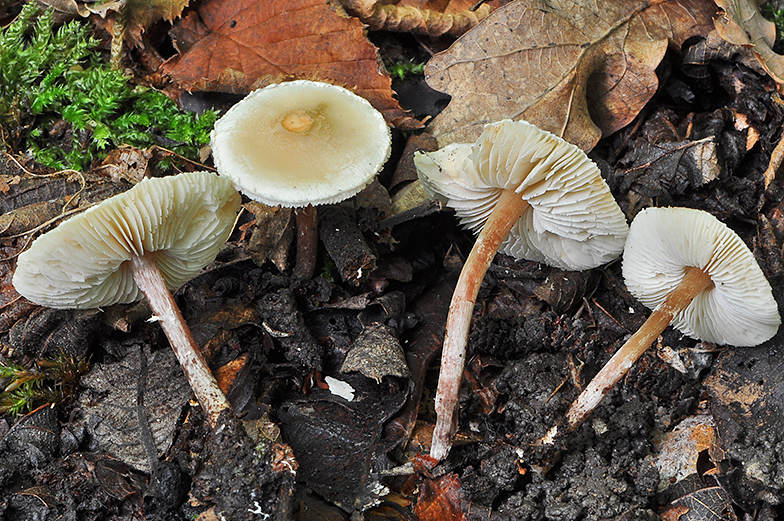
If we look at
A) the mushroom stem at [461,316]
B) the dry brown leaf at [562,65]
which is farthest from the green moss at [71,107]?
the mushroom stem at [461,316]

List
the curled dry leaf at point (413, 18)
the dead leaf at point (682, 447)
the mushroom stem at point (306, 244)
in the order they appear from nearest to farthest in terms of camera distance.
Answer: the dead leaf at point (682, 447) → the mushroom stem at point (306, 244) → the curled dry leaf at point (413, 18)

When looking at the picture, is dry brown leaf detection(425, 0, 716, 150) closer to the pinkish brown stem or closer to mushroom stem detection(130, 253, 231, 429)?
the pinkish brown stem

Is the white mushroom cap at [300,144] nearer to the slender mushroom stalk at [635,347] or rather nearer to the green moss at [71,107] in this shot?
the green moss at [71,107]

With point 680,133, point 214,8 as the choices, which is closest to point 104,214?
point 214,8

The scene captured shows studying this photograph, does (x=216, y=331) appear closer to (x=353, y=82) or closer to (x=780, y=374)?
(x=353, y=82)

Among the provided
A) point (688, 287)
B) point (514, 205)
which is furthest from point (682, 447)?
point (514, 205)
